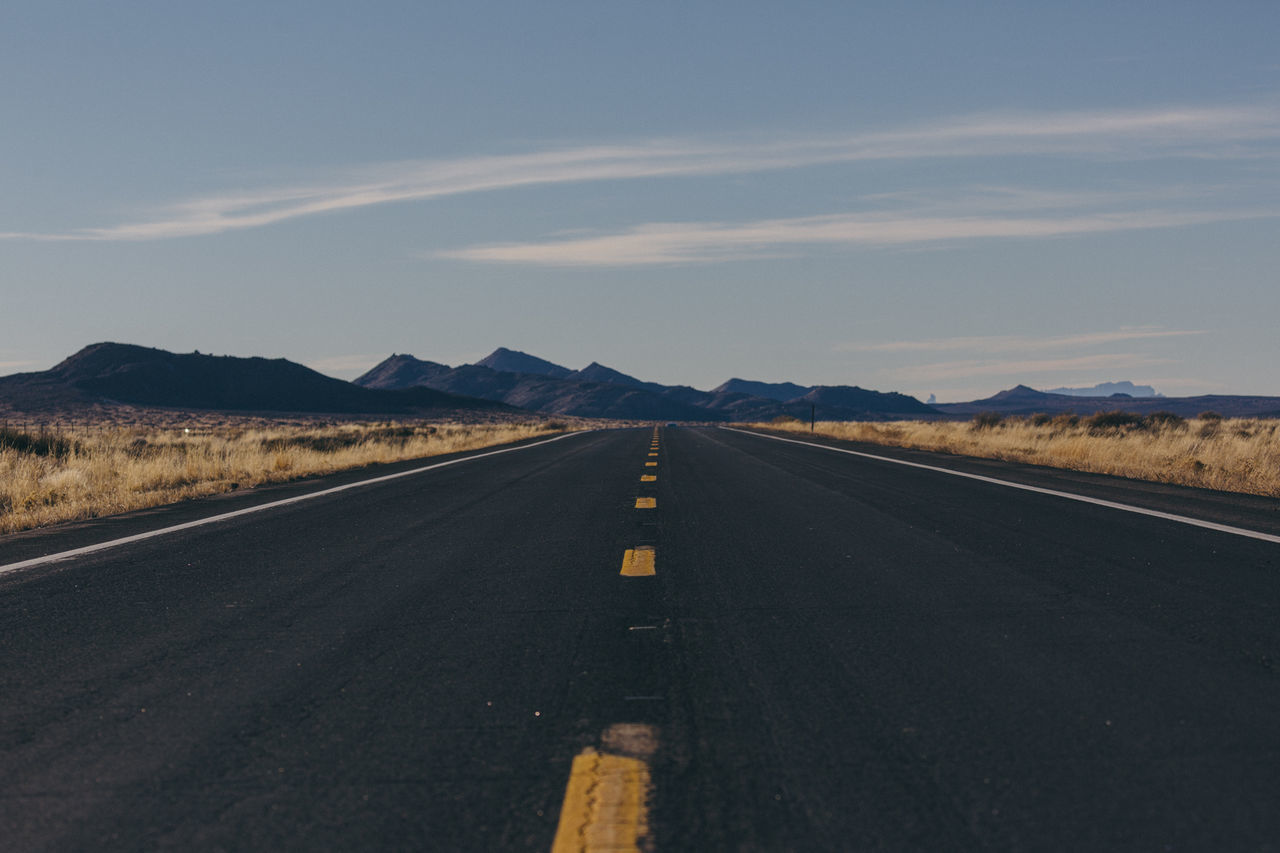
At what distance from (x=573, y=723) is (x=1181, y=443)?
72.5 ft

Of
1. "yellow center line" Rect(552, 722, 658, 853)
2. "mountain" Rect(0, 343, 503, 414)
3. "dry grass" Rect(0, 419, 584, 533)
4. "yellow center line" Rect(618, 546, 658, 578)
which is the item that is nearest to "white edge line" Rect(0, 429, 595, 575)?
"dry grass" Rect(0, 419, 584, 533)

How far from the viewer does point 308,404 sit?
146 metres

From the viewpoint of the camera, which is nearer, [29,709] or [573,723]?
[573,723]

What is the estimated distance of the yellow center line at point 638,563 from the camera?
22.5 ft

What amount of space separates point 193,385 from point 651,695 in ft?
505

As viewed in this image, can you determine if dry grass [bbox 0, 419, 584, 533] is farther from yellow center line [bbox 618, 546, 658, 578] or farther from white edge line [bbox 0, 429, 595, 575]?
yellow center line [bbox 618, 546, 658, 578]

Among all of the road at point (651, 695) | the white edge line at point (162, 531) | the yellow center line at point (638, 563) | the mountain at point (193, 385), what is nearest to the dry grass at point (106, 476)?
the white edge line at point (162, 531)

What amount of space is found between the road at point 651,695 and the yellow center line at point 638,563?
49 mm

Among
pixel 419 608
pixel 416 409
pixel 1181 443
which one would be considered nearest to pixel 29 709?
pixel 419 608

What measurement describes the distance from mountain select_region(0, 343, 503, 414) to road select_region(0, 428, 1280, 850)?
5031 inches

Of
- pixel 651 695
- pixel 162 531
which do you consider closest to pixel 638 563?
pixel 651 695

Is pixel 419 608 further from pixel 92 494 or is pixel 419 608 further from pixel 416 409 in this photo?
pixel 416 409

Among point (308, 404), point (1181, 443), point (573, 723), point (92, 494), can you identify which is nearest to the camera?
point (573, 723)

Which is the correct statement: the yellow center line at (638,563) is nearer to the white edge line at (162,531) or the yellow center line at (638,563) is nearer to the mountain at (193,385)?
the white edge line at (162,531)
